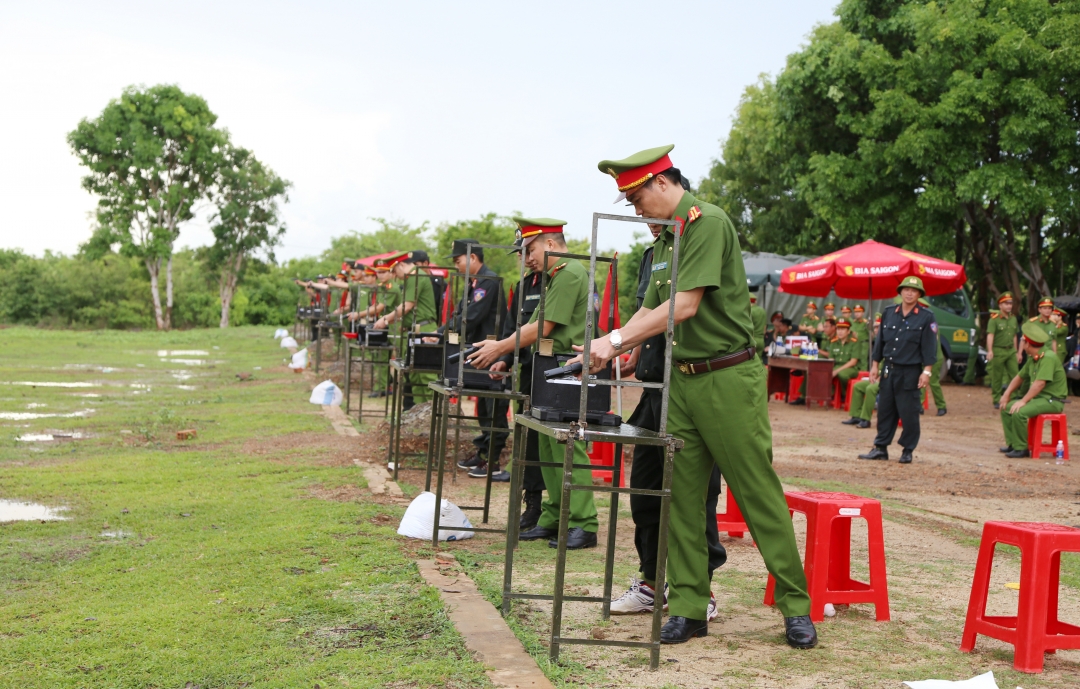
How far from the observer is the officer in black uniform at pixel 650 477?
4812 millimetres

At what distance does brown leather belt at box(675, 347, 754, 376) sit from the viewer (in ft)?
15.0

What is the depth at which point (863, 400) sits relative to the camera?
53.2ft

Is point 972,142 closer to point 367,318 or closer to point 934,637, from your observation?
point 367,318

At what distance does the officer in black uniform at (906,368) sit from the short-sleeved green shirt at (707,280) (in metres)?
7.93

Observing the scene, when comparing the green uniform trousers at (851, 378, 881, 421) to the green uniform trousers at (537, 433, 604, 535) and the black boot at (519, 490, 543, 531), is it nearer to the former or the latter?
the black boot at (519, 490, 543, 531)

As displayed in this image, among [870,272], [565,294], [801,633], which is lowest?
[801,633]

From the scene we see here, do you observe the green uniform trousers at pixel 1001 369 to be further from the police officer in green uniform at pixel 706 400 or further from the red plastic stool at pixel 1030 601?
the police officer in green uniform at pixel 706 400

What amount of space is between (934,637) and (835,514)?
0.69 metres

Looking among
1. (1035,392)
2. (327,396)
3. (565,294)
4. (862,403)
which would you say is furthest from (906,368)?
(327,396)

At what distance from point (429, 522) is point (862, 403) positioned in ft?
36.0

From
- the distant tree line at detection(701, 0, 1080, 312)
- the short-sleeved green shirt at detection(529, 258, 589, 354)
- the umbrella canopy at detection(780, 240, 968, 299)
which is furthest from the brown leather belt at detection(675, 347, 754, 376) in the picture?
the distant tree line at detection(701, 0, 1080, 312)

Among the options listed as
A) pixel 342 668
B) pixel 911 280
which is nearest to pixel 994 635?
pixel 342 668

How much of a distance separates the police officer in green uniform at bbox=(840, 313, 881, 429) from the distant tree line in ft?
22.4

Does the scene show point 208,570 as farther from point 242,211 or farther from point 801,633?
point 242,211
